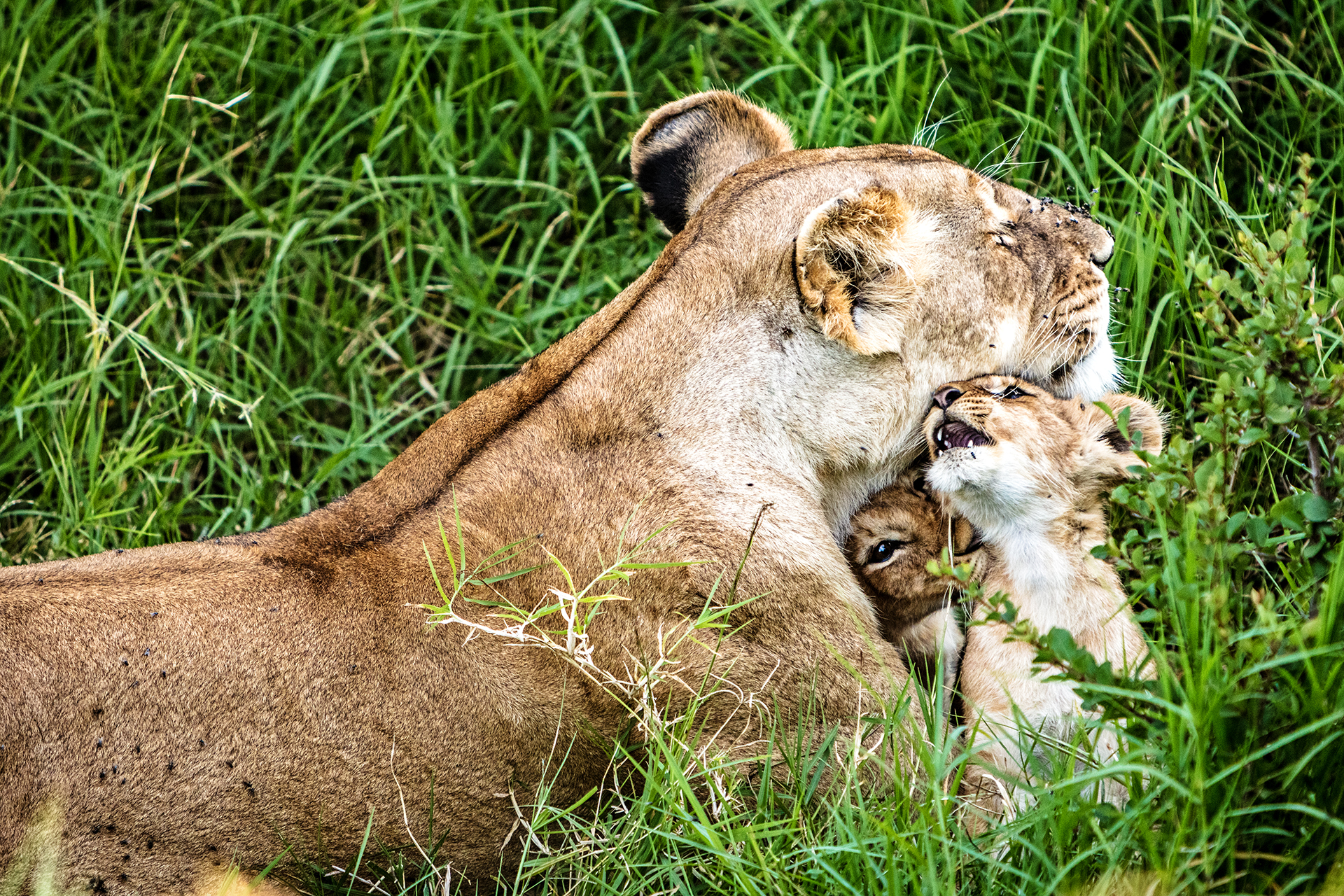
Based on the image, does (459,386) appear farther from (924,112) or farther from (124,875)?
(124,875)

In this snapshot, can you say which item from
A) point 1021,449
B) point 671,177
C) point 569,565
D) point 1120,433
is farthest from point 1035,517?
point 671,177

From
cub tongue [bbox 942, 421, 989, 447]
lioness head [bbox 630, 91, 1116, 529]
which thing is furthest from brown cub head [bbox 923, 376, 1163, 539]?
lioness head [bbox 630, 91, 1116, 529]

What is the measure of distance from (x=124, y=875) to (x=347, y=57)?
3.83m

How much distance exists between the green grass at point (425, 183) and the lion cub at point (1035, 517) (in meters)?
0.36

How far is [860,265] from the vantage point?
346cm

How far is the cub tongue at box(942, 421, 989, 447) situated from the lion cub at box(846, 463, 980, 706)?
0.32 metres

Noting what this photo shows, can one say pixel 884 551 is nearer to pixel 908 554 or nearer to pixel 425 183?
pixel 908 554

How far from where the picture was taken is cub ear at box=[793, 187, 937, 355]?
3.36 metres

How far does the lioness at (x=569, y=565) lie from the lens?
3029 mm

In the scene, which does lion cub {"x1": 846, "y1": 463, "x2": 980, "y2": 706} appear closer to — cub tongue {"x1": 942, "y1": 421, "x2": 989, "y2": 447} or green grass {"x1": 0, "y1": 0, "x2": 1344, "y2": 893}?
cub tongue {"x1": 942, "y1": 421, "x2": 989, "y2": 447}

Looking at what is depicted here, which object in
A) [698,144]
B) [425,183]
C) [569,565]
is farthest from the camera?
[425,183]

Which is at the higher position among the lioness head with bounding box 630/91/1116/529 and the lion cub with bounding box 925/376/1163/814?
the lioness head with bounding box 630/91/1116/529

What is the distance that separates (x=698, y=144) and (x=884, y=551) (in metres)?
1.42

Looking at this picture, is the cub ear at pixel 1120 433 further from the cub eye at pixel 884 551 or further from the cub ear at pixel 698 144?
the cub ear at pixel 698 144
